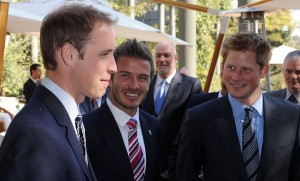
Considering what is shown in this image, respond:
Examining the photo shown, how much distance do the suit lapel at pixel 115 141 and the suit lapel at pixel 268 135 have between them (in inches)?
31.5

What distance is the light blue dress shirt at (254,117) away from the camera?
3229 mm

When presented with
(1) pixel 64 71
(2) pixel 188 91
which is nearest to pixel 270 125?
(1) pixel 64 71

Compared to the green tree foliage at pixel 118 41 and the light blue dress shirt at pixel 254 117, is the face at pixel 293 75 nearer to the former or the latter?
the light blue dress shirt at pixel 254 117

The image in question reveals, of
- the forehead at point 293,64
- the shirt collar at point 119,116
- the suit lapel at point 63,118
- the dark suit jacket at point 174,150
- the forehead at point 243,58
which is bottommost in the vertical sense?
the dark suit jacket at point 174,150

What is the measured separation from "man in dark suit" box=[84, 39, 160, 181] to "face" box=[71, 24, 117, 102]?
1.13 metres

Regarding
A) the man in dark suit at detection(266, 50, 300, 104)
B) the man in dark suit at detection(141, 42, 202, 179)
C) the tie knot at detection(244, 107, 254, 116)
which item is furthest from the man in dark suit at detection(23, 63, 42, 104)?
the tie knot at detection(244, 107, 254, 116)

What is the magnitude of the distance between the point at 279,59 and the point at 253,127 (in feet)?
54.4

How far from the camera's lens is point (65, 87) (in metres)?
1.94

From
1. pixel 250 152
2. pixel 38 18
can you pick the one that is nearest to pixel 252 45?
pixel 250 152

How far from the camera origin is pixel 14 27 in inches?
302

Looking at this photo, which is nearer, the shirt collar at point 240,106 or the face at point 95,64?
the face at point 95,64

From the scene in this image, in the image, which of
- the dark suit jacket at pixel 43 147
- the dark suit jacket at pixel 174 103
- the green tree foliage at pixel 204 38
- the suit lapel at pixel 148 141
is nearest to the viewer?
the dark suit jacket at pixel 43 147

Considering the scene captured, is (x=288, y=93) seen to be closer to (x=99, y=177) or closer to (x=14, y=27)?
(x=99, y=177)

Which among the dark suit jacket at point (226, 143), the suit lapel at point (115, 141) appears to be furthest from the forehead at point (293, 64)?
the suit lapel at point (115, 141)
